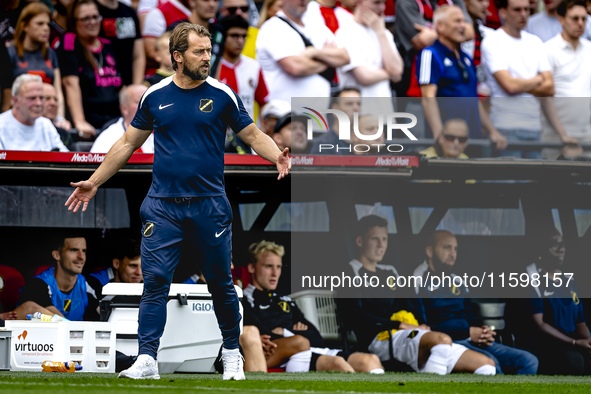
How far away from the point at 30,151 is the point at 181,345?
225 cm

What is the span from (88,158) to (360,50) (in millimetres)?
3036

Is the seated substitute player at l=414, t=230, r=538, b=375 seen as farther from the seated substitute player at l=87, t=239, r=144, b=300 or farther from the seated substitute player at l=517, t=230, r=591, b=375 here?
the seated substitute player at l=87, t=239, r=144, b=300

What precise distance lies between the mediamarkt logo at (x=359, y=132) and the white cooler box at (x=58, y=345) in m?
2.77

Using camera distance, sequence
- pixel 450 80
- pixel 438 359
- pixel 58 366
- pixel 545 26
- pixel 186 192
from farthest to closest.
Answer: pixel 545 26
pixel 450 80
pixel 438 359
pixel 58 366
pixel 186 192

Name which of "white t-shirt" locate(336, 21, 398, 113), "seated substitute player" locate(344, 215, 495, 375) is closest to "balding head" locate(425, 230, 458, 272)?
"seated substitute player" locate(344, 215, 495, 375)

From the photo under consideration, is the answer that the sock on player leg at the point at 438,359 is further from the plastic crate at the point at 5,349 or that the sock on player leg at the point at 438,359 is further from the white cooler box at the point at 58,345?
the plastic crate at the point at 5,349

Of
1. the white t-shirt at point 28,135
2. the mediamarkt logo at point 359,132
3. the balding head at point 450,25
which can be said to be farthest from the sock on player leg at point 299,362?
the balding head at point 450,25

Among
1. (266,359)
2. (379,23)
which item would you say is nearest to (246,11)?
(379,23)

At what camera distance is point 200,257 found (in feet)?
14.0

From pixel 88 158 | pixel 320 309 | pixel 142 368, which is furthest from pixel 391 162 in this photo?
pixel 142 368

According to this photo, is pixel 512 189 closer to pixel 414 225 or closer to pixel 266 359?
pixel 414 225

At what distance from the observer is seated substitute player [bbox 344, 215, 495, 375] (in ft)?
22.1

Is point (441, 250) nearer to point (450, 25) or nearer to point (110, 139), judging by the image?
point (450, 25)

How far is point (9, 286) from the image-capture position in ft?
21.7
